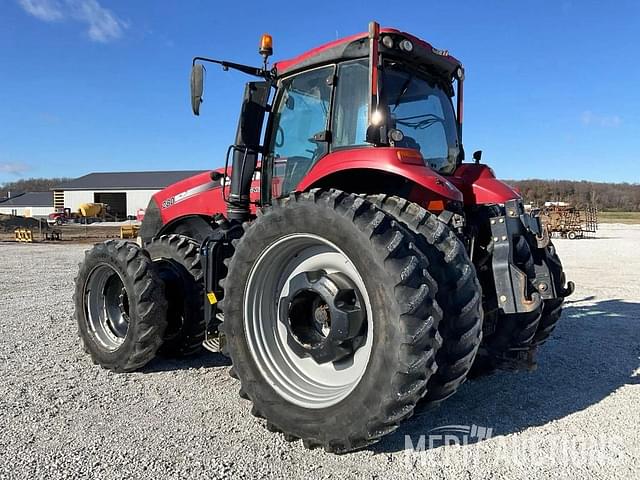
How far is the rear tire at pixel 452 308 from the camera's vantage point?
2830mm

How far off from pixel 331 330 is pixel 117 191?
2677 inches

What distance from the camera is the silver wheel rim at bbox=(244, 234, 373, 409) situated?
10.5 ft

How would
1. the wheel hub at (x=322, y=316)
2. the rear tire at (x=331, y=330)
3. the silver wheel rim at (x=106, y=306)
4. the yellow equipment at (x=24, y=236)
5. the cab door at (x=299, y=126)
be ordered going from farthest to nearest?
the yellow equipment at (x=24, y=236) → the silver wheel rim at (x=106, y=306) → the cab door at (x=299, y=126) → the wheel hub at (x=322, y=316) → the rear tire at (x=331, y=330)

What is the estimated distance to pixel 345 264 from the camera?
11.0 feet

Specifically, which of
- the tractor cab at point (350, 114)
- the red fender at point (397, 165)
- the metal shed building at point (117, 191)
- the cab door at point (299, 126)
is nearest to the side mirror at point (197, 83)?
the tractor cab at point (350, 114)

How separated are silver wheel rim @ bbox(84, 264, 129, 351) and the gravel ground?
313mm

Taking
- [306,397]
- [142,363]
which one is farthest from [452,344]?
[142,363]

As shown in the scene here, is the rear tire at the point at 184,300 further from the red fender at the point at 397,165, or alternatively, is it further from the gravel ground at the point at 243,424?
the red fender at the point at 397,165

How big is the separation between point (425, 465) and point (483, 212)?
6.03 ft

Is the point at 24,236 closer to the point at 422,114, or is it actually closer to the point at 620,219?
the point at 422,114

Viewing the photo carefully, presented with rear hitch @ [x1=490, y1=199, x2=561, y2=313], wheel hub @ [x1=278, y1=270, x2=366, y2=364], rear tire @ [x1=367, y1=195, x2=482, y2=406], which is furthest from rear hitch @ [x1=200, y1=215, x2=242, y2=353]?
rear hitch @ [x1=490, y1=199, x2=561, y2=313]

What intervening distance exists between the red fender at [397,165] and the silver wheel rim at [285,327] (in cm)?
58

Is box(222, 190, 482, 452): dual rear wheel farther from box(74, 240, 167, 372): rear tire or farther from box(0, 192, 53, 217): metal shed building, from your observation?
box(0, 192, 53, 217): metal shed building

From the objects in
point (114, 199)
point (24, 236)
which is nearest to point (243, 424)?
point (24, 236)
